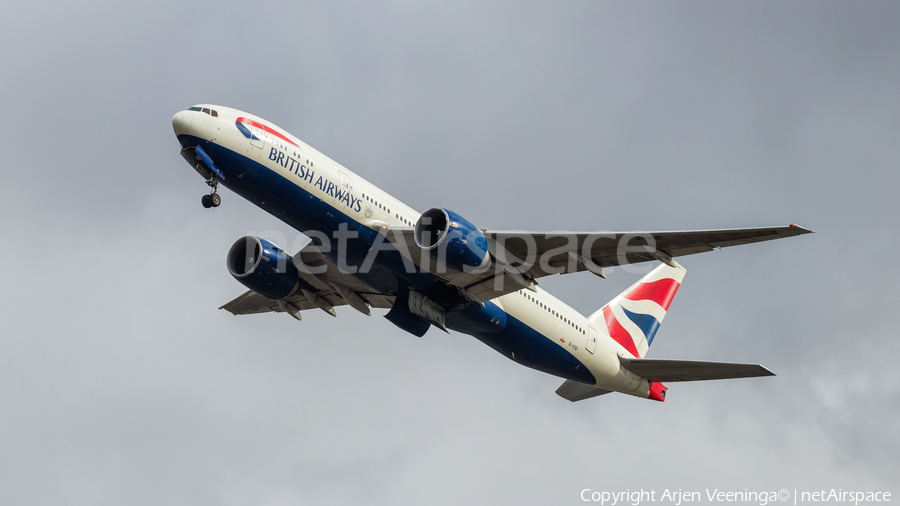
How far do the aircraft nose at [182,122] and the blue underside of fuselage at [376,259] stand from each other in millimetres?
203

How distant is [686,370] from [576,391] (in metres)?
6.03

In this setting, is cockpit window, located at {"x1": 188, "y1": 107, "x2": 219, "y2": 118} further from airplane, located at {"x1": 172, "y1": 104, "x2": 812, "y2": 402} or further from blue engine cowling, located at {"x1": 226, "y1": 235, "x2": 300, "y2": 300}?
blue engine cowling, located at {"x1": 226, "y1": 235, "x2": 300, "y2": 300}

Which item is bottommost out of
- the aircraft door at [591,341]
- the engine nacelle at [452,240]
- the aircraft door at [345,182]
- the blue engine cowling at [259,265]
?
the aircraft door at [591,341]

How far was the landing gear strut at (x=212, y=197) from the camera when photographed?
86.2ft

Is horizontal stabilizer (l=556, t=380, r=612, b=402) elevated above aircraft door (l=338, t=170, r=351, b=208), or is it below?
below

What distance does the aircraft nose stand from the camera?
25.2 metres

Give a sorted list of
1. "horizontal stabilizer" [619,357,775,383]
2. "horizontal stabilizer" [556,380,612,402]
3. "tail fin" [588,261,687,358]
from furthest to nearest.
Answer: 1. "tail fin" [588,261,687,358]
2. "horizontal stabilizer" [556,380,612,402]
3. "horizontal stabilizer" [619,357,775,383]

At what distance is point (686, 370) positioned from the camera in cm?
3175

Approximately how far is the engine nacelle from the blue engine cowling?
780 cm

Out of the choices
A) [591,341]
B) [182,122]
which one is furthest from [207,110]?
[591,341]

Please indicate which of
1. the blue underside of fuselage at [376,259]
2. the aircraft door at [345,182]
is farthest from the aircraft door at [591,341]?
the aircraft door at [345,182]

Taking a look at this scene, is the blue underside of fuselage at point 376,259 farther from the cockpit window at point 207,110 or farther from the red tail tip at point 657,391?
the red tail tip at point 657,391

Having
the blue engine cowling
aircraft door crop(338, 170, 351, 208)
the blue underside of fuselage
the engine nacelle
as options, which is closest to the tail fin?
the blue underside of fuselage

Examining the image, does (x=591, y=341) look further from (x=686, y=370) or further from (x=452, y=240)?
(x=452, y=240)
